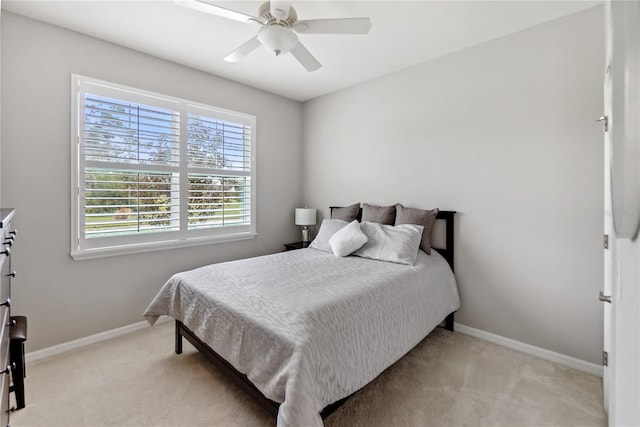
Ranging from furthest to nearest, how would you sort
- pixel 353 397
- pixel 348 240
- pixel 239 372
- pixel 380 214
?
pixel 380 214 → pixel 348 240 → pixel 353 397 → pixel 239 372

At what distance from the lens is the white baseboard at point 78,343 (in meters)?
2.33

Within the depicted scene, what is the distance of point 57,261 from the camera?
8.05ft

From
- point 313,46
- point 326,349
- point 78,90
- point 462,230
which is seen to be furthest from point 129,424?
point 313,46

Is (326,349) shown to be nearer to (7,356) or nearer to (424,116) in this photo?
(7,356)

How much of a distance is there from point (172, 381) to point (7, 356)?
3.72ft

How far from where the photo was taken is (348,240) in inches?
113

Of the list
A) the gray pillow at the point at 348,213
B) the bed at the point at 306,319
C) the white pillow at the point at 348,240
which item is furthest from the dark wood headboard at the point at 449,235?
the gray pillow at the point at 348,213

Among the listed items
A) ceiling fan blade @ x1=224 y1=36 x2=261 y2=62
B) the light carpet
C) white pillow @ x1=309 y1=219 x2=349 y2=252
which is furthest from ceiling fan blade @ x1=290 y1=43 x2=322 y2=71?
the light carpet

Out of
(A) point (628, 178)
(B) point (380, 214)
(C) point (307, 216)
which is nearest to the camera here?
(A) point (628, 178)

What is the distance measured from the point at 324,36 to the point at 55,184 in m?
2.63

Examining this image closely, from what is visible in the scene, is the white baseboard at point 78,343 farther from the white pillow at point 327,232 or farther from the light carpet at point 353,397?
the white pillow at point 327,232

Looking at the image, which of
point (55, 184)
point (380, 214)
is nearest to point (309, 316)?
point (380, 214)

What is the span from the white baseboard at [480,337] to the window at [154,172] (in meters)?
0.76

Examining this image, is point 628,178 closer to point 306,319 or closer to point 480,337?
point 306,319
